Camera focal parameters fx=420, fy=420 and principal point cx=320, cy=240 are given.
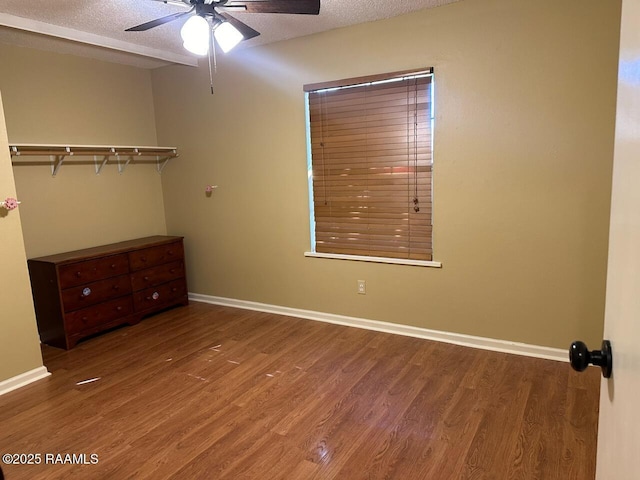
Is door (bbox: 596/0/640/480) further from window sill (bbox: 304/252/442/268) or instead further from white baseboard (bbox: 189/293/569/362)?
window sill (bbox: 304/252/442/268)

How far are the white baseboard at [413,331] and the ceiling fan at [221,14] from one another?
7.78ft

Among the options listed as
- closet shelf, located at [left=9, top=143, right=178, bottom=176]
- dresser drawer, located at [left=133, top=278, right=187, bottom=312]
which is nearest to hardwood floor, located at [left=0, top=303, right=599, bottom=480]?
dresser drawer, located at [left=133, top=278, right=187, bottom=312]

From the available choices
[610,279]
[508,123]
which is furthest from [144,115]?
[610,279]

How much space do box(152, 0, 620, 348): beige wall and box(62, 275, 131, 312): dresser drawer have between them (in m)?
1.18

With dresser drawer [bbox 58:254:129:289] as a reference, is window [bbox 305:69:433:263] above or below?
above

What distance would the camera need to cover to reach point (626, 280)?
2.38 ft

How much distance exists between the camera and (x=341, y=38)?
11.0 feet

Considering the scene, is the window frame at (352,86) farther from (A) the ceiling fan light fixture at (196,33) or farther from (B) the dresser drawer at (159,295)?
(B) the dresser drawer at (159,295)

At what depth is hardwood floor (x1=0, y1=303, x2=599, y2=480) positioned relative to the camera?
1.98 meters

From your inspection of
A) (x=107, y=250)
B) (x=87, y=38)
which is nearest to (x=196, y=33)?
(x=87, y=38)

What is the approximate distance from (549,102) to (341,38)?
1.63 meters

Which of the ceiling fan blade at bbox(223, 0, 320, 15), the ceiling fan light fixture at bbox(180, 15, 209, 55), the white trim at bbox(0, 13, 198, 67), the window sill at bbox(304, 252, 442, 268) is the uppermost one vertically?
the white trim at bbox(0, 13, 198, 67)

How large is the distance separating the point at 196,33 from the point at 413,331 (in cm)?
262

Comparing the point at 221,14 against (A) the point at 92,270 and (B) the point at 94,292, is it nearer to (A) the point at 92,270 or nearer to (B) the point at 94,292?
(A) the point at 92,270
